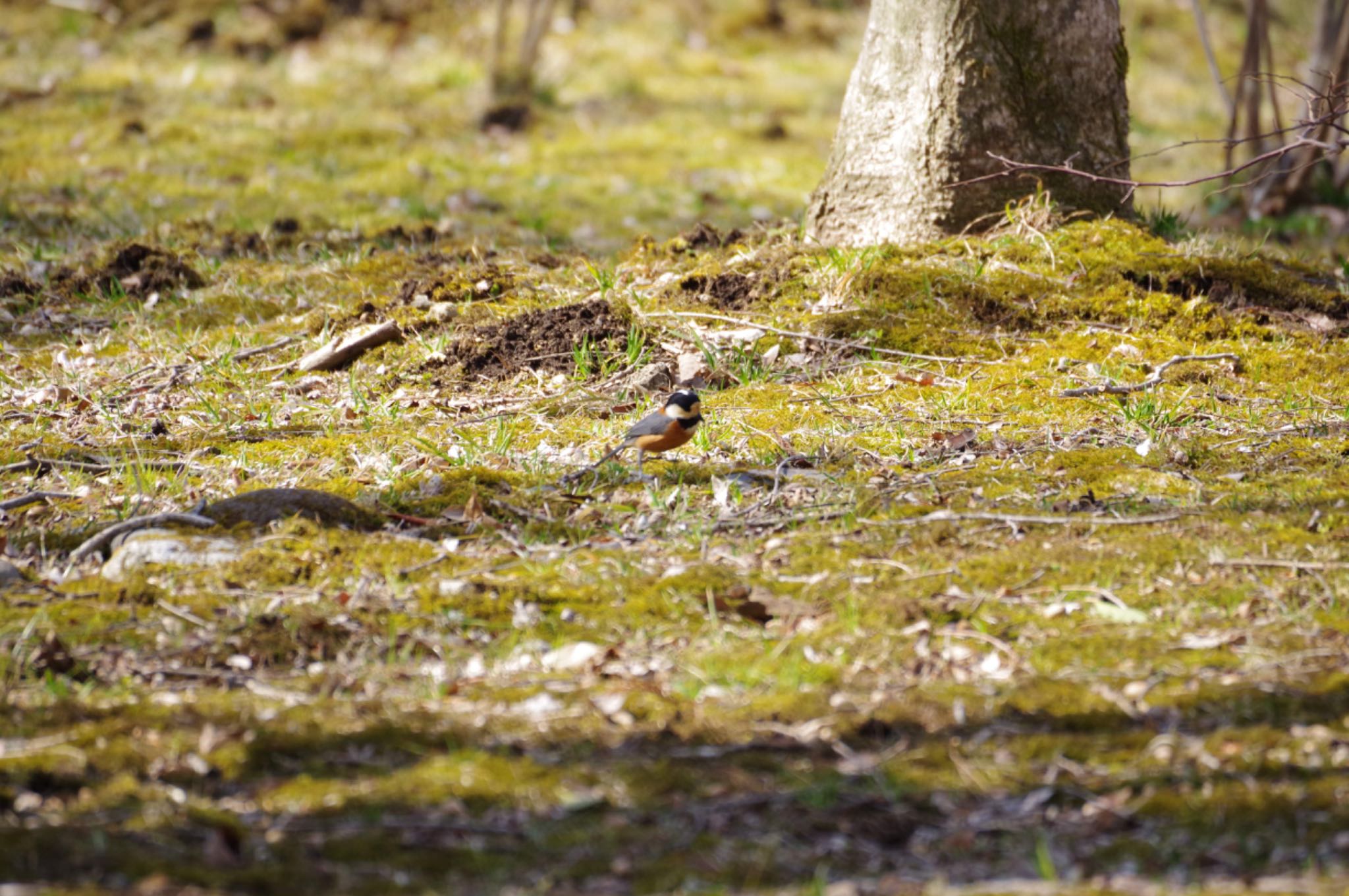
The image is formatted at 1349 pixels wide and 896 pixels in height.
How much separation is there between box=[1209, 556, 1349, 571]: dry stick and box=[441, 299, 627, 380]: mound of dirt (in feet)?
8.43

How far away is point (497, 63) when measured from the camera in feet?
33.3

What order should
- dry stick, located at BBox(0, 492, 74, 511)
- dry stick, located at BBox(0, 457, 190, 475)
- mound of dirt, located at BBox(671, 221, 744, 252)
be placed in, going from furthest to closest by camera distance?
mound of dirt, located at BBox(671, 221, 744, 252), dry stick, located at BBox(0, 457, 190, 475), dry stick, located at BBox(0, 492, 74, 511)

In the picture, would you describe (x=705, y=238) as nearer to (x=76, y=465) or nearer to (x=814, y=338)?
(x=814, y=338)

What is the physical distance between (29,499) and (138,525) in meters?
0.50

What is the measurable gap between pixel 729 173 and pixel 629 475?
5.75 m

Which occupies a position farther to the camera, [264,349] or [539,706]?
[264,349]

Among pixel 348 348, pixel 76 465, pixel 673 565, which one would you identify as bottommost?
pixel 76 465

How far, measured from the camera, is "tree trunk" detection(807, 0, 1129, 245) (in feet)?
16.7

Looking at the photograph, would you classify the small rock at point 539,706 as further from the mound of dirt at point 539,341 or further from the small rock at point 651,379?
the mound of dirt at point 539,341

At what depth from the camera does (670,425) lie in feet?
12.5

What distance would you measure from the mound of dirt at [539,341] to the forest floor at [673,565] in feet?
0.05

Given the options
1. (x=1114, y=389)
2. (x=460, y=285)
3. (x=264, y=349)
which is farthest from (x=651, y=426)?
(x=264, y=349)

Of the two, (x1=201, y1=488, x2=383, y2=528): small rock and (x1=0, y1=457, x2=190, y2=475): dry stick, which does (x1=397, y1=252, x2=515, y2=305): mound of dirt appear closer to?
(x1=0, y1=457, x2=190, y2=475): dry stick

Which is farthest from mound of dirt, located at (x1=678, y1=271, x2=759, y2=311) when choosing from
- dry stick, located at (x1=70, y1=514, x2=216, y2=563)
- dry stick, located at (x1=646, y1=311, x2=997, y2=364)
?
dry stick, located at (x1=70, y1=514, x2=216, y2=563)
